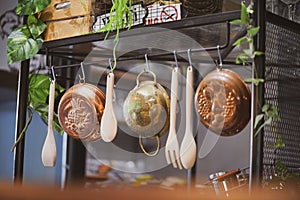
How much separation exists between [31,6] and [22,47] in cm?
15

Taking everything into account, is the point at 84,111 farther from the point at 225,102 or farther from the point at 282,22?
the point at 282,22

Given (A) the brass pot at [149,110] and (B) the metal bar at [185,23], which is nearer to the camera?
(B) the metal bar at [185,23]

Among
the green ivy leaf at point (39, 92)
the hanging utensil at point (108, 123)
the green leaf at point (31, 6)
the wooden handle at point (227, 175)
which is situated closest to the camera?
the wooden handle at point (227, 175)

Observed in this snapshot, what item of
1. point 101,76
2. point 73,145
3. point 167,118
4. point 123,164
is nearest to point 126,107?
point 167,118

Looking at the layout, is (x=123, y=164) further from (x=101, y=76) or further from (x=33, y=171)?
(x=101, y=76)

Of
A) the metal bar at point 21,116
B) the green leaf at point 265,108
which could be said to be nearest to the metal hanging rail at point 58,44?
the metal bar at point 21,116

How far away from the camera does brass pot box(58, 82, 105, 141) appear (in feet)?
5.64

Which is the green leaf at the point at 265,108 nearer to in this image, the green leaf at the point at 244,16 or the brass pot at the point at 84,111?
the green leaf at the point at 244,16

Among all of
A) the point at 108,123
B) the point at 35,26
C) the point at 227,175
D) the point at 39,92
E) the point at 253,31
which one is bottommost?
the point at 227,175

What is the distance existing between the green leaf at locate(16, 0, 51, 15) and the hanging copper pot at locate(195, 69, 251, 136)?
732 mm

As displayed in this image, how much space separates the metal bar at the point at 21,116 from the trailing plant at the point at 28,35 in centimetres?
8

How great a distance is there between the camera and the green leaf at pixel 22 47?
1876mm

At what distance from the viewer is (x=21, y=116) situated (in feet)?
6.40

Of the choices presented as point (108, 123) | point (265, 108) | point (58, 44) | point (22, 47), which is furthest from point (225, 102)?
point (22, 47)
